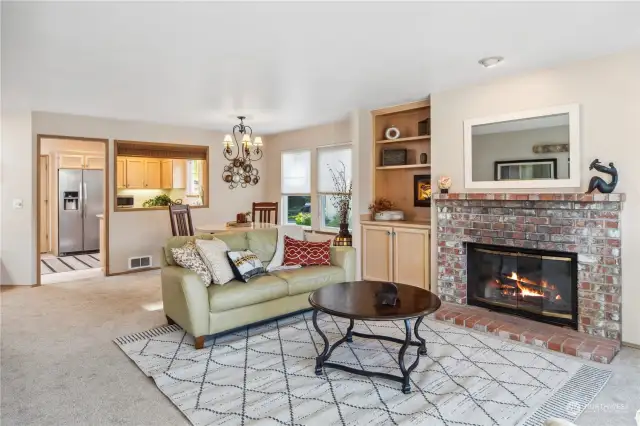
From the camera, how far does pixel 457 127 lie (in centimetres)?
432

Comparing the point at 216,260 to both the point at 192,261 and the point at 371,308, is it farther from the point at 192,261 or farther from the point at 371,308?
the point at 371,308

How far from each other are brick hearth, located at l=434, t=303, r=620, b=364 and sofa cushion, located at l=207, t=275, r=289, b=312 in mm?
1654

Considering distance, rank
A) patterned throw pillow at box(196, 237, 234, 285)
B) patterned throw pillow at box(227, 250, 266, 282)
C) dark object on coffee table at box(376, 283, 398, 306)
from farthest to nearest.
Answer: patterned throw pillow at box(227, 250, 266, 282) < patterned throw pillow at box(196, 237, 234, 285) < dark object on coffee table at box(376, 283, 398, 306)

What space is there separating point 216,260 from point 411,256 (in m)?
2.43

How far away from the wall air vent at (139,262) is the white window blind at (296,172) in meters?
2.63

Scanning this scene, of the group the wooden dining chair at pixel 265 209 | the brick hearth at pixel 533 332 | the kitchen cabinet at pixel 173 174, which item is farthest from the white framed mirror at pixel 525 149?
the kitchen cabinet at pixel 173 174

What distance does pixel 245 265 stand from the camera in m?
3.75

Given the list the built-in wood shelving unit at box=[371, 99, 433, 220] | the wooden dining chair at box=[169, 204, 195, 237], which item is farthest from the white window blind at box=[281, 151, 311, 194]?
the wooden dining chair at box=[169, 204, 195, 237]

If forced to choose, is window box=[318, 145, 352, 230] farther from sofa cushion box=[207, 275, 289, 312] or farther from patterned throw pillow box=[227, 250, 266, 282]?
sofa cushion box=[207, 275, 289, 312]

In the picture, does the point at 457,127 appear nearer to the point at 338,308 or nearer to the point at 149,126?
the point at 338,308

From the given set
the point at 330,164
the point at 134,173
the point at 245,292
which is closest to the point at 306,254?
the point at 245,292

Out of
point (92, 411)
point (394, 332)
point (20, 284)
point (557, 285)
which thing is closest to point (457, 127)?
point (557, 285)

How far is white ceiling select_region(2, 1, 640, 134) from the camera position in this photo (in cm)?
248

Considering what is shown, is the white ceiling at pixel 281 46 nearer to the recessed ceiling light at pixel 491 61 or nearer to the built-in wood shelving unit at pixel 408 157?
the recessed ceiling light at pixel 491 61
